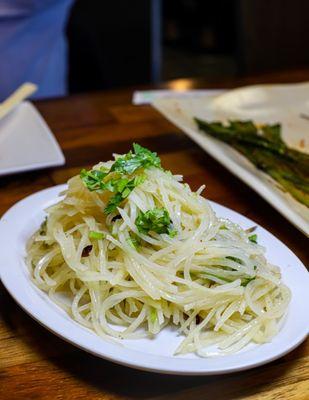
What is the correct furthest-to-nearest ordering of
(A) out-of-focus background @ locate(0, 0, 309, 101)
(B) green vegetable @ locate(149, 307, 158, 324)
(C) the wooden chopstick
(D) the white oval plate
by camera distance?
(A) out-of-focus background @ locate(0, 0, 309, 101) → (C) the wooden chopstick → (B) green vegetable @ locate(149, 307, 158, 324) → (D) the white oval plate

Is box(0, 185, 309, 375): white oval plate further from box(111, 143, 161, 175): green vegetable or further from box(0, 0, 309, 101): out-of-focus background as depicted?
box(0, 0, 309, 101): out-of-focus background

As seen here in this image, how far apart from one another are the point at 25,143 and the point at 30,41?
955 mm

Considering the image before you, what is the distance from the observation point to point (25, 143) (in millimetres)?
1533

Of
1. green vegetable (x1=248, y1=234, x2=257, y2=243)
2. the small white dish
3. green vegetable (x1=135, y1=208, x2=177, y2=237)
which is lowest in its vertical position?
the small white dish

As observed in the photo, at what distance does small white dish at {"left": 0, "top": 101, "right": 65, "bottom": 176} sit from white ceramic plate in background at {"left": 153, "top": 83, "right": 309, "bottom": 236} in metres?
0.34

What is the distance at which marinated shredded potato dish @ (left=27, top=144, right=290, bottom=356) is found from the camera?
88cm

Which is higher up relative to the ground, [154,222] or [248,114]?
[154,222]

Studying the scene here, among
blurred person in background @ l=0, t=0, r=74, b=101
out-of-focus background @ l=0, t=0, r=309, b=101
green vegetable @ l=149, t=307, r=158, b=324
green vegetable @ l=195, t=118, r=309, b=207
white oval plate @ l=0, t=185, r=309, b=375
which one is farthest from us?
out-of-focus background @ l=0, t=0, r=309, b=101

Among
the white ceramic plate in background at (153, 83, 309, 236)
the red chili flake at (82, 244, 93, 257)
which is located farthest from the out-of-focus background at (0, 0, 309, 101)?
the red chili flake at (82, 244, 93, 257)

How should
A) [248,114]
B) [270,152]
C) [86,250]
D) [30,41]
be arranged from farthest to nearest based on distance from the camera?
[30,41]
[248,114]
[270,152]
[86,250]

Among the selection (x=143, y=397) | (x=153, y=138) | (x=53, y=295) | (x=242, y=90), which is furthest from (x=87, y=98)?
(x=143, y=397)

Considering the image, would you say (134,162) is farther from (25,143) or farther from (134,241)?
(25,143)

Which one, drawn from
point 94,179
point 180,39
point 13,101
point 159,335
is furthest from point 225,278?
point 180,39

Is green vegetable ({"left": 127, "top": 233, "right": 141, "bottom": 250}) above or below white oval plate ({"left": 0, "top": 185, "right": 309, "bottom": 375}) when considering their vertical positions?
above
